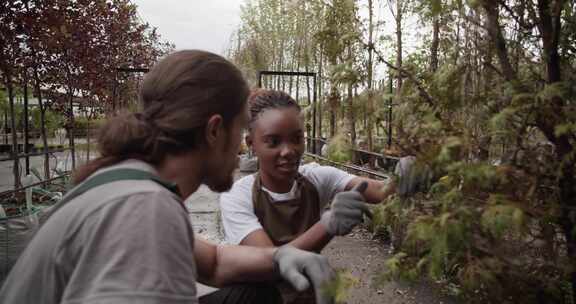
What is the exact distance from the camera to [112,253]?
3.38 ft

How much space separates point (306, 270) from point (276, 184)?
28.8 inches

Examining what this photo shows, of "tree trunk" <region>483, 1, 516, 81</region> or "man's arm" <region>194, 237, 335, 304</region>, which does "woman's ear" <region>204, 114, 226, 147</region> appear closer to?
"man's arm" <region>194, 237, 335, 304</region>

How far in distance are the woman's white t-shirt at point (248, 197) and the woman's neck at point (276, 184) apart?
19mm

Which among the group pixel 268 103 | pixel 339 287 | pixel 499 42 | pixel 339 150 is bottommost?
pixel 339 287

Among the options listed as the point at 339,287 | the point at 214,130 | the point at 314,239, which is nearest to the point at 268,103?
the point at 314,239

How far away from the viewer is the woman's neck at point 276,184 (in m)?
2.26

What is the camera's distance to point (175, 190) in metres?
1.28

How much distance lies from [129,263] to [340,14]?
4.05 m

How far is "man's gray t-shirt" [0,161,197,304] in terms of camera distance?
1021 mm

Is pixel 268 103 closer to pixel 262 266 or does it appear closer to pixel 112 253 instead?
pixel 262 266

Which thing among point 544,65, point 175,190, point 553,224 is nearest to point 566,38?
point 544,65

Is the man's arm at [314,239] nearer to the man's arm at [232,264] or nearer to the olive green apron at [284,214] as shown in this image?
the man's arm at [232,264]

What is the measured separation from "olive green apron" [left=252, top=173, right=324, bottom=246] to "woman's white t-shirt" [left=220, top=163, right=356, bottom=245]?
0.03m

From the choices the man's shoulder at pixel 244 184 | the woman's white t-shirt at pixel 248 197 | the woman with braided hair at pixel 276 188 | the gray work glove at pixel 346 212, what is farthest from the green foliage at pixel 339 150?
the man's shoulder at pixel 244 184
